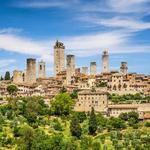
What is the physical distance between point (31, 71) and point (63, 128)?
26649 mm

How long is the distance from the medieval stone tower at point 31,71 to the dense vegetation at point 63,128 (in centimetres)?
1812

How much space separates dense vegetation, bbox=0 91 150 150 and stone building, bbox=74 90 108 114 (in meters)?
1.56

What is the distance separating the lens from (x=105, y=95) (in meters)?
53.3

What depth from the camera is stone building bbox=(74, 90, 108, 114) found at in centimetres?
5259

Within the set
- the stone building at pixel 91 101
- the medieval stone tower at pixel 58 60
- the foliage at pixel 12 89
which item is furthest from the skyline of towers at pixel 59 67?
the stone building at pixel 91 101

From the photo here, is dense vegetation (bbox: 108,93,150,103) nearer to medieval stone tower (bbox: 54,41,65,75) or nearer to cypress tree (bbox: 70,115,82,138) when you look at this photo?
cypress tree (bbox: 70,115,82,138)

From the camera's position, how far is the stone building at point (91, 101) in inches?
2071

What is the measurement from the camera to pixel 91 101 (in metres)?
53.2

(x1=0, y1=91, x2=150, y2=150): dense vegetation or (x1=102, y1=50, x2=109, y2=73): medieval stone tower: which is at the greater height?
(x1=102, y1=50, x2=109, y2=73): medieval stone tower

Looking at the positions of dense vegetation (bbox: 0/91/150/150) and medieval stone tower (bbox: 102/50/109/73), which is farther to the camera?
medieval stone tower (bbox: 102/50/109/73)

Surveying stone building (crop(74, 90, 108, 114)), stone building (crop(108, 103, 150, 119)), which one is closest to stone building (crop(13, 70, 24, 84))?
stone building (crop(74, 90, 108, 114))

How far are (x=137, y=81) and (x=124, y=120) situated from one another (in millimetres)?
17027

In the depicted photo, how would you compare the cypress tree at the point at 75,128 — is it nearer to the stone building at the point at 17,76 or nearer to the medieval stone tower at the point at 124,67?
the stone building at the point at 17,76

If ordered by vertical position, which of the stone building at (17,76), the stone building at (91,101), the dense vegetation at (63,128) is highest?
the stone building at (17,76)
